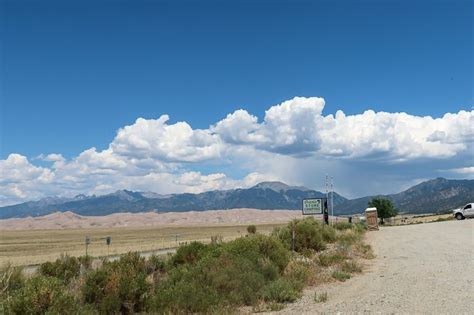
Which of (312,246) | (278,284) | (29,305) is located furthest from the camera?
(312,246)

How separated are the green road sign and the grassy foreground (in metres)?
16.3

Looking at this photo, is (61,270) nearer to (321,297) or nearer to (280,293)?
(280,293)

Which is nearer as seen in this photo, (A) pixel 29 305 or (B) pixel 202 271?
(A) pixel 29 305

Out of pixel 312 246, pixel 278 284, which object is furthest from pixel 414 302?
pixel 312 246

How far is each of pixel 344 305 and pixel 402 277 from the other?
5516mm

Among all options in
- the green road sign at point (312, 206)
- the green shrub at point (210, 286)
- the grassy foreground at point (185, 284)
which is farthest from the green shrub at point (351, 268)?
the green road sign at point (312, 206)

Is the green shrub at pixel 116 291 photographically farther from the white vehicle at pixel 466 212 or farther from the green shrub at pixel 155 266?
the white vehicle at pixel 466 212

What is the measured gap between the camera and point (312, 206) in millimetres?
38156

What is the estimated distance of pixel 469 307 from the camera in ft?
37.9

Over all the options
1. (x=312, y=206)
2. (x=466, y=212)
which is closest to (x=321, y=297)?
(x=312, y=206)

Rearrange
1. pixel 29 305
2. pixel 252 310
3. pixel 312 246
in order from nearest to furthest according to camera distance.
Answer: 1. pixel 29 305
2. pixel 252 310
3. pixel 312 246

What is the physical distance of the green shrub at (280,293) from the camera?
1415 centimetres

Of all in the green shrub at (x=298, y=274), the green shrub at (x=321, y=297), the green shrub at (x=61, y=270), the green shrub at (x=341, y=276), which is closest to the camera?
the green shrub at (x=321, y=297)

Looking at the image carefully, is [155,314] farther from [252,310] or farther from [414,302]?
[414,302]
